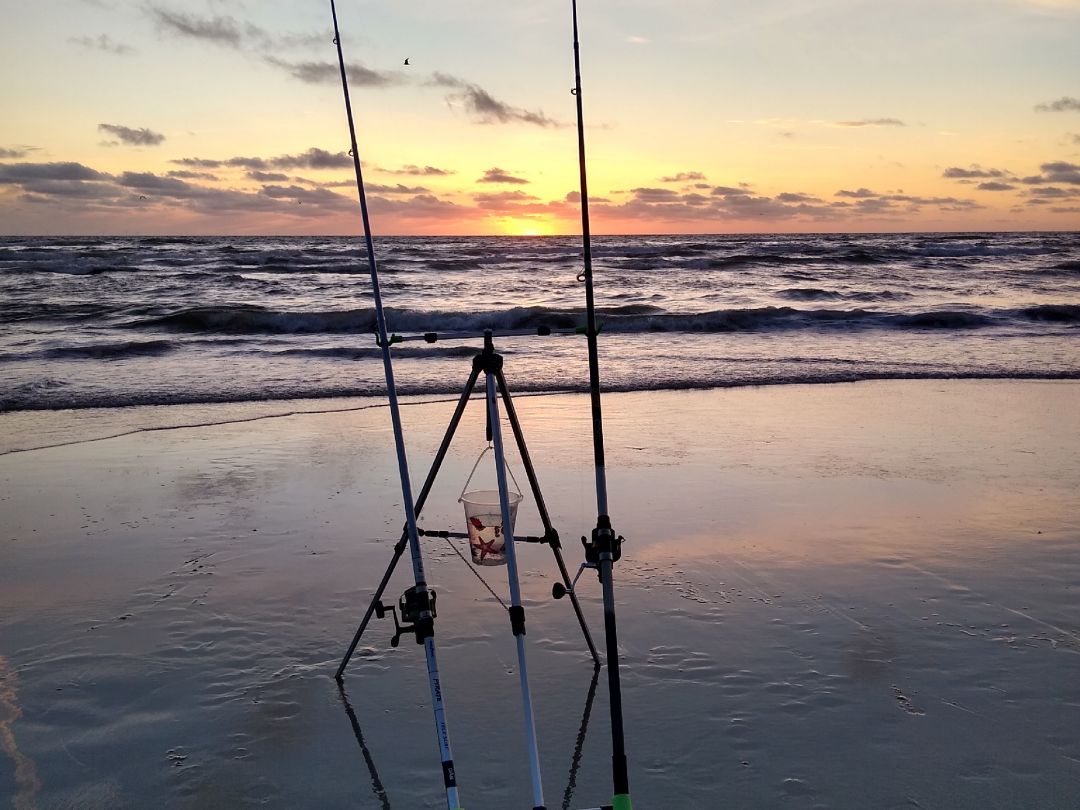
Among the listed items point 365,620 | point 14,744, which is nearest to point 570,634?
point 365,620

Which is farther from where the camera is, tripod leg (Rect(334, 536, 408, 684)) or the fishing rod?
tripod leg (Rect(334, 536, 408, 684))

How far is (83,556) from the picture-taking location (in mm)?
5832

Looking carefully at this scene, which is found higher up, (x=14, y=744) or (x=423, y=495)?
(x=423, y=495)

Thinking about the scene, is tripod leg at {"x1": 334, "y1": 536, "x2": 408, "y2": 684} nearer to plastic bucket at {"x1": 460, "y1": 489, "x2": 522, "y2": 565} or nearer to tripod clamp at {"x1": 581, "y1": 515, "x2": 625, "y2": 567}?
plastic bucket at {"x1": 460, "y1": 489, "x2": 522, "y2": 565}

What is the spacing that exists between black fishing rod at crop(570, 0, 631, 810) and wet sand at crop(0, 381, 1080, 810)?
815mm

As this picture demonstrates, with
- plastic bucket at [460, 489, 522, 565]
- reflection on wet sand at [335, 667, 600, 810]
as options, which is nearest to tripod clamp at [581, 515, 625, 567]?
reflection on wet sand at [335, 667, 600, 810]

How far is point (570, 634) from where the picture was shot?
4.56 meters

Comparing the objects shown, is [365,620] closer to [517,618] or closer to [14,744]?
[517,618]

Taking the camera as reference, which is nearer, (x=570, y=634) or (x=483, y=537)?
(x=483, y=537)

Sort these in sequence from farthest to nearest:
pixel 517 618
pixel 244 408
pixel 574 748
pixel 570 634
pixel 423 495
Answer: pixel 244 408 < pixel 570 634 < pixel 423 495 < pixel 574 748 < pixel 517 618

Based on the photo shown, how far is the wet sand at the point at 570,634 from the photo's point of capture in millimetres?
3418

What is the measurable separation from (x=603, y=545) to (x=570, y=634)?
71.6 inches

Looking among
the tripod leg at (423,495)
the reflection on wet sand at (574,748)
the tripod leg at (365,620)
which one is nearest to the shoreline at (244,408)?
the tripod leg at (365,620)

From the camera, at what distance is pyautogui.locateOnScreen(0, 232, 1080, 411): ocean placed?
44.2ft
